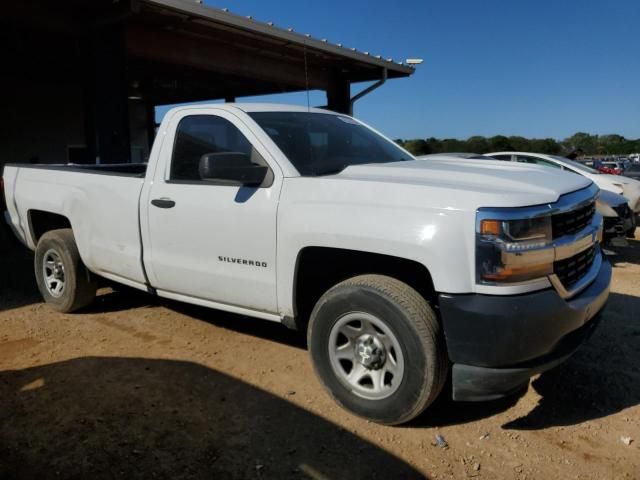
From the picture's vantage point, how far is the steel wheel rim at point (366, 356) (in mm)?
3035

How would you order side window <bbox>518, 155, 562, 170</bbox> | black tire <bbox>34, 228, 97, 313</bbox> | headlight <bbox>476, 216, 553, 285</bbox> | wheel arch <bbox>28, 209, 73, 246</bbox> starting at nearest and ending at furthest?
headlight <bbox>476, 216, 553, 285</bbox> → black tire <bbox>34, 228, 97, 313</bbox> → wheel arch <bbox>28, 209, 73, 246</bbox> → side window <bbox>518, 155, 562, 170</bbox>

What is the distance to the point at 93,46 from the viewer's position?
8.65 meters

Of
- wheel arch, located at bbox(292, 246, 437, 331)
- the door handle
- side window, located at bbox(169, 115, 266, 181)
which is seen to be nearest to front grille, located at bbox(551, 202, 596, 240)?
wheel arch, located at bbox(292, 246, 437, 331)

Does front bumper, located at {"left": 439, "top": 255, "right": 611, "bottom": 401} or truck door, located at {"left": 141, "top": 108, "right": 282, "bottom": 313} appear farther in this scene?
truck door, located at {"left": 141, "top": 108, "right": 282, "bottom": 313}

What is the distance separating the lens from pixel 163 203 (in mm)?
4047

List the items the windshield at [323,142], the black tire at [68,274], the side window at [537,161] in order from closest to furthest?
the windshield at [323,142] → the black tire at [68,274] → the side window at [537,161]

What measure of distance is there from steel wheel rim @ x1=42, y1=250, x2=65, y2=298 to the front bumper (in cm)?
399

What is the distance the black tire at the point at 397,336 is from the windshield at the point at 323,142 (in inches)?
35.1

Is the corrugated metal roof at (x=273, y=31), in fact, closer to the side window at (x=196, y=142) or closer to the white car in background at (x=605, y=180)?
the side window at (x=196, y=142)

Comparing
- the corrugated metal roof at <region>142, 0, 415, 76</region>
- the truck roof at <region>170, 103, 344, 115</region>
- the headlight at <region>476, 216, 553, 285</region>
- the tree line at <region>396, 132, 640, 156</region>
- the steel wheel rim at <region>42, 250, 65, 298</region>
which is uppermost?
the corrugated metal roof at <region>142, 0, 415, 76</region>

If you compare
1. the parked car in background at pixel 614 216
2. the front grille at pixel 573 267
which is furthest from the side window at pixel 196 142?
the parked car in background at pixel 614 216

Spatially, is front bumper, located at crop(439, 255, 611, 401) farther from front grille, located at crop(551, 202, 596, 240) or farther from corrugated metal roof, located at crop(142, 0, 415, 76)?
corrugated metal roof, located at crop(142, 0, 415, 76)

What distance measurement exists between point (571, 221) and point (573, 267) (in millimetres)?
254

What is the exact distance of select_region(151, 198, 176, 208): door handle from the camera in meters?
4.00
